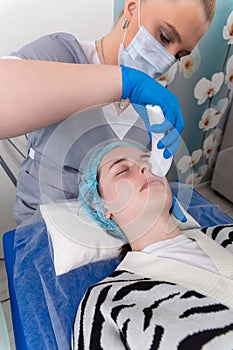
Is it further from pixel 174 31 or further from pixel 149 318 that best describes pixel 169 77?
pixel 149 318

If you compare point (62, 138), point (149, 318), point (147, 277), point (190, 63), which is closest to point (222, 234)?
point (147, 277)

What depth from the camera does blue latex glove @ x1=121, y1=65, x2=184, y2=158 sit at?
905mm

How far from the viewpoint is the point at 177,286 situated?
0.93 meters

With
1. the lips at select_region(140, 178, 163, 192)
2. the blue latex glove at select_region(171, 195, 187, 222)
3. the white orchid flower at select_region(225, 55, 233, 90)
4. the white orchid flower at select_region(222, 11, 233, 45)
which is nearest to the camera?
the lips at select_region(140, 178, 163, 192)

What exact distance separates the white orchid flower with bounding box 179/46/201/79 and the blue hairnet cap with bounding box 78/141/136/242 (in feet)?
2.79

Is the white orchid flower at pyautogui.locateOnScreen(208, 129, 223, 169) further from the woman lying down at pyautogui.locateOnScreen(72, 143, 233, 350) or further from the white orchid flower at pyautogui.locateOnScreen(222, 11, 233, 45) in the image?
the woman lying down at pyautogui.locateOnScreen(72, 143, 233, 350)

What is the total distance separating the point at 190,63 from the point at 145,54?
724 mm

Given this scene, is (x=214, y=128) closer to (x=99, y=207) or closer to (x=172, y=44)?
(x=172, y=44)

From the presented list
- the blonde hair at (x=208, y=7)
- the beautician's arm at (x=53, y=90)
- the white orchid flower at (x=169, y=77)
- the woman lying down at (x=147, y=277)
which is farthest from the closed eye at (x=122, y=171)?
the white orchid flower at (x=169, y=77)

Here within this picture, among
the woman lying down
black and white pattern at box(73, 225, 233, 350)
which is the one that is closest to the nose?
the woman lying down

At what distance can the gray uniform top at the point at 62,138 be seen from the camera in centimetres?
100

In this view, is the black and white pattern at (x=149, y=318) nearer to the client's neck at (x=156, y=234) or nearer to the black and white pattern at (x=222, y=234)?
the client's neck at (x=156, y=234)

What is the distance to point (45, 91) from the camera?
766 millimetres

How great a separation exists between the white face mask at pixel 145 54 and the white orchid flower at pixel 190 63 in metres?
0.61
